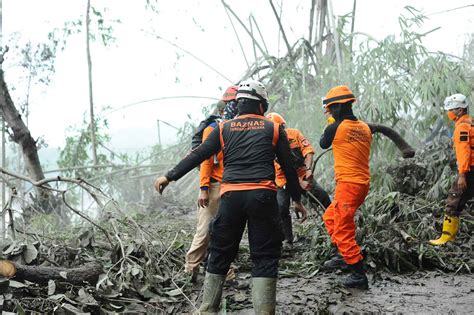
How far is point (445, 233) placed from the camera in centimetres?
554

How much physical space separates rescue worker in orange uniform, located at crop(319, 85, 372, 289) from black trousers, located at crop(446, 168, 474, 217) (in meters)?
1.68

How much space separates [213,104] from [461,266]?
6859mm

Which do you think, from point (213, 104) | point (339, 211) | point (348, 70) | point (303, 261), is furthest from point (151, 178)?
point (339, 211)

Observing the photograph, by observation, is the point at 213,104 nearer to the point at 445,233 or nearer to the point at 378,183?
the point at 378,183

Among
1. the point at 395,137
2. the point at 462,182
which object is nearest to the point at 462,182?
the point at 462,182

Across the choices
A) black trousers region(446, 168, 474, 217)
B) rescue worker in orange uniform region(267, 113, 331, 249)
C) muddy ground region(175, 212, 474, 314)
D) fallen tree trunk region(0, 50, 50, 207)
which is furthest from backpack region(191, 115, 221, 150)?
fallen tree trunk region(0, 50, 50, 207)

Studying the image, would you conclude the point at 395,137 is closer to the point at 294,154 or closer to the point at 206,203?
the point at 294,154

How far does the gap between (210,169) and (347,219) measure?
120cm

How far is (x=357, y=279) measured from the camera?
4.27 meters

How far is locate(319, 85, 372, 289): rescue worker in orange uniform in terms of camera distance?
416cm

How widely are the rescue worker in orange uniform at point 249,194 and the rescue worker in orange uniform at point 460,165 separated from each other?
2553 mm

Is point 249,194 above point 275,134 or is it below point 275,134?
below

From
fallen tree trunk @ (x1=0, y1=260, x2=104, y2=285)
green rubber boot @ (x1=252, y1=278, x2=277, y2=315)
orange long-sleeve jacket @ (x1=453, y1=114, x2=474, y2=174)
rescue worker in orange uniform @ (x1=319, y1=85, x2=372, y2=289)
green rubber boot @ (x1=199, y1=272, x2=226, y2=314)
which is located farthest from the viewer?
orange long-sleeve jacket @ (x1=453, y1=114, x2=474, y2=174)

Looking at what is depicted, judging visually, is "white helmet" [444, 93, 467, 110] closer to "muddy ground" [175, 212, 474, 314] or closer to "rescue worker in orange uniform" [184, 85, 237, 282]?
"muddy ground" [175, 212, 474, 314]
